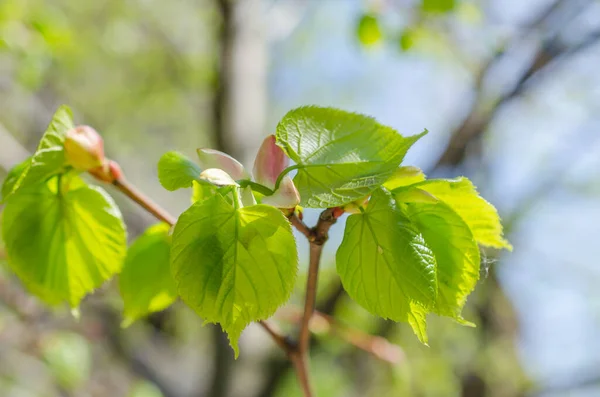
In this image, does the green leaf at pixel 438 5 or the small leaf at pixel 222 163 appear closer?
the small leaf at pixel 222 163

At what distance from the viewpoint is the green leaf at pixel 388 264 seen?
0.88ft

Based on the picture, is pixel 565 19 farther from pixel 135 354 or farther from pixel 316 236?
pixel 135 354

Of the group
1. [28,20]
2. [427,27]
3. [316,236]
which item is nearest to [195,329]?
[28,20]

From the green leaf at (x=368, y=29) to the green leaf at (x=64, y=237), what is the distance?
0.96 m

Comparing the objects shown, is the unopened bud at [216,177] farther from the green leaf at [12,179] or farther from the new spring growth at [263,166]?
the green leaf at [12,179]

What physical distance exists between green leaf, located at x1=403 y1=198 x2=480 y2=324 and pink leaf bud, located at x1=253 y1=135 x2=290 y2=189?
0.07 metres

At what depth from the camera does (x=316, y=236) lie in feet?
1.03

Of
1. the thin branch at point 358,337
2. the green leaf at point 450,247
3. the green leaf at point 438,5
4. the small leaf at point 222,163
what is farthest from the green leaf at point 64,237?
the green leaf at point 438,5

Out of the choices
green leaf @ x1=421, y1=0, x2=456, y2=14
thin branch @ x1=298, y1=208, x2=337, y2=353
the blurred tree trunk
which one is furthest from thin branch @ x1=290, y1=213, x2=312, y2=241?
the blurred tree trunk

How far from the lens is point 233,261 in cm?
27

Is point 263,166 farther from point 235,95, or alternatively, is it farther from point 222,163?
point 235,95

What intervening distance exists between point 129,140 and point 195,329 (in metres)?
1.51

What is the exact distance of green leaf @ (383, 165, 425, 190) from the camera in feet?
1.01

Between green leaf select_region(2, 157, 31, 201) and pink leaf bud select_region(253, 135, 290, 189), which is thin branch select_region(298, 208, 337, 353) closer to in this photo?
pink leaf bud select_region(253, 135, 290, 189)
